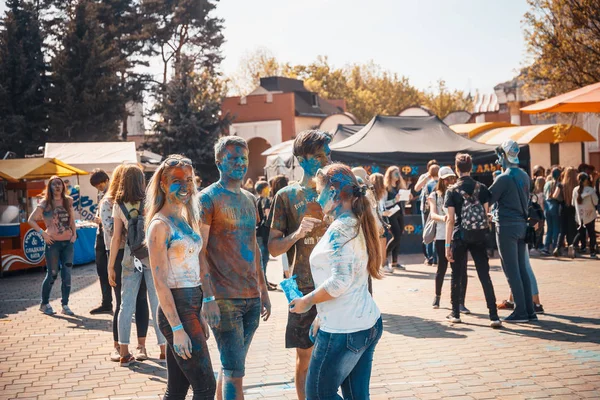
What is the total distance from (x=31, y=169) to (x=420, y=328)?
1139 centimetres

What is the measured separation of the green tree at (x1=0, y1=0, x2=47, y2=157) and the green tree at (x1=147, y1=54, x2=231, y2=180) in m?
7.28

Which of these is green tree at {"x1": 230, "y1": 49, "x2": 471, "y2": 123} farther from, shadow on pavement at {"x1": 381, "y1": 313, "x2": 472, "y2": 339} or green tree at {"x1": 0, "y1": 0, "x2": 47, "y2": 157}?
shadow on pavement at {"x1": 381, "y1": 313, "x2": 472, "y2": 339}

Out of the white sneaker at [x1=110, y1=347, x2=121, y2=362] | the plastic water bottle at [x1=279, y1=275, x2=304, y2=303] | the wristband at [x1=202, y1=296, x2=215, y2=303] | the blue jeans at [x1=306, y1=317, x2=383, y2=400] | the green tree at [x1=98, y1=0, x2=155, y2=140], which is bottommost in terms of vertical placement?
the white sneaker at [x1=110, y1=347, x2=121, y2=362]

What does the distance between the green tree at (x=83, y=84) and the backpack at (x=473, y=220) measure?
31903 millimetres

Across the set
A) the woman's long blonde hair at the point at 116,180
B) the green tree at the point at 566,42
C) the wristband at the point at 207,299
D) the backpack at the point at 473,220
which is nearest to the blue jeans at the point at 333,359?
the wristband at the point at 207,299

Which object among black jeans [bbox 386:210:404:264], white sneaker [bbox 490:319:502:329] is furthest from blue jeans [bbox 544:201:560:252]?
white sneaker [bbox 490:319:502:329]

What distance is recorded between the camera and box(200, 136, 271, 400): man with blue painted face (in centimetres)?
438

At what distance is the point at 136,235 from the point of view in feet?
22.3

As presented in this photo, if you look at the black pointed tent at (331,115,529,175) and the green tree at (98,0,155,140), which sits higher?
the green tree at (98,0,155,140)

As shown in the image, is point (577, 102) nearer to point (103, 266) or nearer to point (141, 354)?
point (141, 354)

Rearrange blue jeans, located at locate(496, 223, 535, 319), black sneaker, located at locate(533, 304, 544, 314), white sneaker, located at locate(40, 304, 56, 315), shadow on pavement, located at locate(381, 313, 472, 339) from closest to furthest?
shadow on pavement, located at locate(381, 313, 472, 339) → blue jeans, located at locate(496, 223, 535, 319) → black sneaker, located at locate(533, 304, 544, 314) → white sneaker, located at locate(40, 304, 56, 315)

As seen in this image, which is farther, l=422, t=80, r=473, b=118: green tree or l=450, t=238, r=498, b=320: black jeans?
l=422, t=80, r=473, b=118: green tree

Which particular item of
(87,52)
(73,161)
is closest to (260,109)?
(87,52)

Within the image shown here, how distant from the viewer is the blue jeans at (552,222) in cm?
1541
